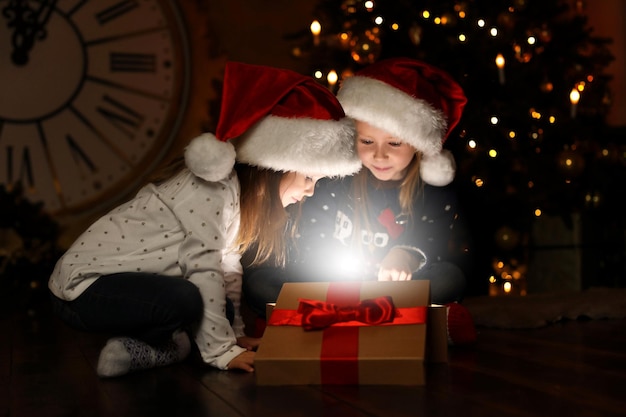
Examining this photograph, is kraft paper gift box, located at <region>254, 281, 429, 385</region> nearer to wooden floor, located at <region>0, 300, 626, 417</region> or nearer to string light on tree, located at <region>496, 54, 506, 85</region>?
wooden floor, located at <region>0, 300, 626, 417</region>

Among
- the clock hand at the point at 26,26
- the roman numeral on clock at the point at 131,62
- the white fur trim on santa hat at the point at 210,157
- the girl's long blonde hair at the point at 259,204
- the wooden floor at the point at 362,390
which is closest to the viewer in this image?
the wooden floor at the point at 362,390

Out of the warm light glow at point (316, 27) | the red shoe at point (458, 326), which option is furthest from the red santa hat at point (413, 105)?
the warm light glow at point (316, 27)

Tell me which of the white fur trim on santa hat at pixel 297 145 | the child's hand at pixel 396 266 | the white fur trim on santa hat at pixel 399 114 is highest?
the white fur trim on santa hat at pixel 399 114

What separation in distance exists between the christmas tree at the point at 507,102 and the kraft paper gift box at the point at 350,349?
1.33 metres

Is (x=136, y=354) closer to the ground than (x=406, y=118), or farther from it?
closer to the ground

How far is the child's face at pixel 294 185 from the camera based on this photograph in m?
1.64

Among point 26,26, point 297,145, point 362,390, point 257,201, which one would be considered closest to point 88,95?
point 26,26

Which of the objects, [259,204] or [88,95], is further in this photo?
[88,95]

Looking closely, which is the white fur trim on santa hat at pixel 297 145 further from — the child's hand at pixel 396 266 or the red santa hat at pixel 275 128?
the child's hand at pixel 396 266

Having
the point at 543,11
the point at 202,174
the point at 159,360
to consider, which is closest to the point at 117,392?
the point at 159,360

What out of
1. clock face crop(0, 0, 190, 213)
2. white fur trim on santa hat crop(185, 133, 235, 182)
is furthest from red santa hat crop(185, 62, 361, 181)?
clock face crop(0, 0, 190, 213)

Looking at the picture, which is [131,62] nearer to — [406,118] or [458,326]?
[406,118]

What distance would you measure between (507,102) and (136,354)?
173 centimetres

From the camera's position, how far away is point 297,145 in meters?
1.53
